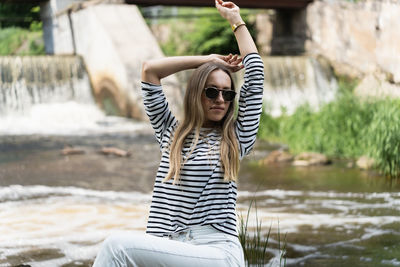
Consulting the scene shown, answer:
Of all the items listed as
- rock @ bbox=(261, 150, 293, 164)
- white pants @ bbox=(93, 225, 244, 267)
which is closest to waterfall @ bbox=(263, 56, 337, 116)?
rock @ bbox=(261, 150, 293, 164)

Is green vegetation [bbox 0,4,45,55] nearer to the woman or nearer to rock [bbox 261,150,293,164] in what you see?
rock [bbox 261,150,293,164]

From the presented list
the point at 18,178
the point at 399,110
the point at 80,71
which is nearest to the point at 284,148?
the point at 399,110

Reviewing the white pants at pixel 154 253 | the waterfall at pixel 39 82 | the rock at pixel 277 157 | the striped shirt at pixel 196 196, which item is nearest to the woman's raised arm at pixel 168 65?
the striped shirt at pixel 196 196

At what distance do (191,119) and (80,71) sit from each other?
1334cm

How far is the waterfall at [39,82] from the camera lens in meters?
14.2

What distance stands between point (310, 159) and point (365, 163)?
91 centimetres

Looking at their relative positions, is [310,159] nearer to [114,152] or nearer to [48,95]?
[114,152]

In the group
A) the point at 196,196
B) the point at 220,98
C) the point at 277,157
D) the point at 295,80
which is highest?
the point at 220,98

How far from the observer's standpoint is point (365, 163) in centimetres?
773

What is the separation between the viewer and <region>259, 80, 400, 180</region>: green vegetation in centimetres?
709

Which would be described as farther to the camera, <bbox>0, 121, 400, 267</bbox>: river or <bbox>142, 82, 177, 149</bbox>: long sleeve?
<bbox>0, 121, 400, 267</bbox>: river

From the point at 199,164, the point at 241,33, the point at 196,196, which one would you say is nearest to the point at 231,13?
the point at 241,33

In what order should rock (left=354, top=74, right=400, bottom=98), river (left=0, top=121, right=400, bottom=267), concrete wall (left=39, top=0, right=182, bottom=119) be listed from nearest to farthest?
river (left=0, top=121, right=400, bottom=267) → rock (left=354, top=74, right=400, bottom=98) → concrete wall (left=39, top=0, right=182, bottom=119)

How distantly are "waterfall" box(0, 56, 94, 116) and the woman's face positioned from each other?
1246cm
